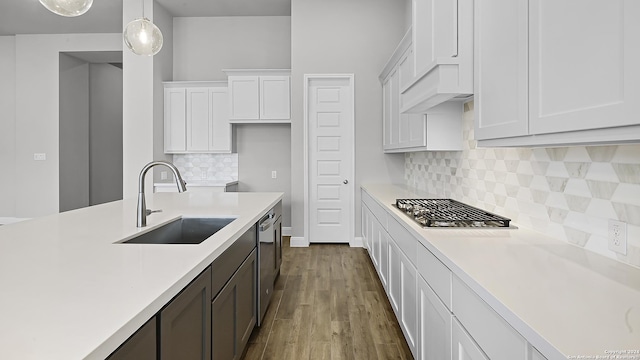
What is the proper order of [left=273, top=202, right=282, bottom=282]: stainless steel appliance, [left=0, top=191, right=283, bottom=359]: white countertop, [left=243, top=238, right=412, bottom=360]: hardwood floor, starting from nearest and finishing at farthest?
[left=0, top=191, right=283, bottom=359]: white countertop → [left=243, top=238, right=412, bottom=360]: hardwood floor → [left=273, top=202, right=282, bottom=282]: stainless steel appliance

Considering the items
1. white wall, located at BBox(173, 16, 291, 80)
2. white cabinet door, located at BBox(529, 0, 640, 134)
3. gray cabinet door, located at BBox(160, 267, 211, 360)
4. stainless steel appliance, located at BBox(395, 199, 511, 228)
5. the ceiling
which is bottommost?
gray cabinet door, located at BBox(160, 267, 211, 360)

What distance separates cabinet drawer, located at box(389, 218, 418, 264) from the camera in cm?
197

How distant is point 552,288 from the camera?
1.02 meters

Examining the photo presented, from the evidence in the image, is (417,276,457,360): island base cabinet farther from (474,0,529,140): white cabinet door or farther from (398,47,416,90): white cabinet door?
(398,47,416,90): white cabinet door

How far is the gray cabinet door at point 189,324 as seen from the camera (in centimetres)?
101

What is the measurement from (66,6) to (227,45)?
3.87 meters

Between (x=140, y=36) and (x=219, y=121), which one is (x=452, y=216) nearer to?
(x=140, y=36)

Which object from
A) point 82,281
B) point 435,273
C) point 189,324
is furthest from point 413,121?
point 82,281

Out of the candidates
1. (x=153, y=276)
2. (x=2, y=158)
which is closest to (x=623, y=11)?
(x=153, y=276)

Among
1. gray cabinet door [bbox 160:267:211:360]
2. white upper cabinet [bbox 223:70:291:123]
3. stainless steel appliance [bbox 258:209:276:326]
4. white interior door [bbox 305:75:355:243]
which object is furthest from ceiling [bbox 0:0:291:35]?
gray cabinet door [bbox 160:267:211:360]

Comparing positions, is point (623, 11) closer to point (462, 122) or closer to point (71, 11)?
point (462, 122)

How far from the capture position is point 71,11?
2.15m

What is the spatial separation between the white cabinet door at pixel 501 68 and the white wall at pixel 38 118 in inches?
289

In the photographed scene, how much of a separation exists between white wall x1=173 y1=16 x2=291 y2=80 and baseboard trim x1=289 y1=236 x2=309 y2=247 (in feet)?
9.00
